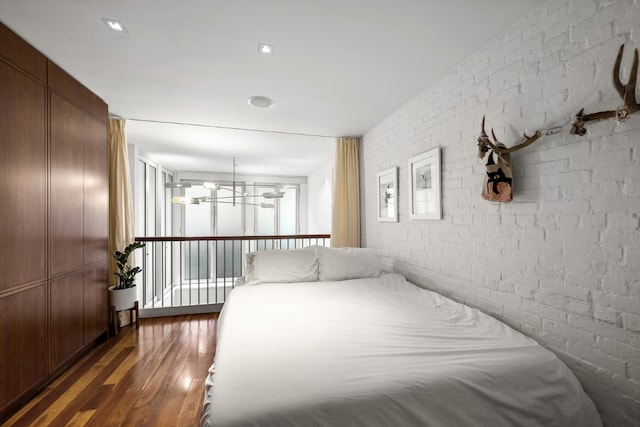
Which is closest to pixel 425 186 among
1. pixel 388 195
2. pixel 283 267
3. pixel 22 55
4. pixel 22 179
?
pixel 388 195

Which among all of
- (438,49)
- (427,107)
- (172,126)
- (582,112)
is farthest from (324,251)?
(172,126)

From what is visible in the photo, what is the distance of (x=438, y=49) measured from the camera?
6.55ft

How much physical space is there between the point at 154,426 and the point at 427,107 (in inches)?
119

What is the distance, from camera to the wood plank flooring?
1682 mm

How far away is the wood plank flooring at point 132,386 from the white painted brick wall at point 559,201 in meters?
2.07

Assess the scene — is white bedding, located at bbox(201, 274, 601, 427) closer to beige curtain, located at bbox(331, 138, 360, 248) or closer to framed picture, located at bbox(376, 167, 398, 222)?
framed picture, located at bbox(376, 167, 398, 222)

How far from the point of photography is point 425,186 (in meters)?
2.53

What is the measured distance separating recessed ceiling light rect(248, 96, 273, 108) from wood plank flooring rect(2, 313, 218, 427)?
7.82ft

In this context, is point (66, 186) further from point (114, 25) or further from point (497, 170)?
point (497, 170)

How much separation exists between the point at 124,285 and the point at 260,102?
2.43 metres

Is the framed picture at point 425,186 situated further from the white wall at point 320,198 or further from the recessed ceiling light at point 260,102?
the white wall at point 320,198

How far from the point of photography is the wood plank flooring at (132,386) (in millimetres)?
1682

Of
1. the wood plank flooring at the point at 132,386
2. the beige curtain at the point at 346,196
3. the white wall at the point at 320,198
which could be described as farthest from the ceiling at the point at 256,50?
the wood plank flooring at the point at 132,386

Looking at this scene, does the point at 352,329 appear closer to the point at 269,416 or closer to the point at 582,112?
the point at 269,416
